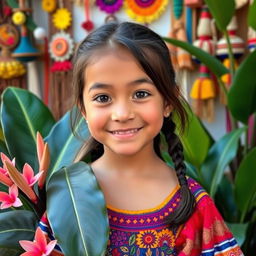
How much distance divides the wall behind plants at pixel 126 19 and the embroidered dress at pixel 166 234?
1.10 meters

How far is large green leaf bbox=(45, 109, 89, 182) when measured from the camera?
3.13 feet

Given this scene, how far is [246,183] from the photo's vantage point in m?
1.19

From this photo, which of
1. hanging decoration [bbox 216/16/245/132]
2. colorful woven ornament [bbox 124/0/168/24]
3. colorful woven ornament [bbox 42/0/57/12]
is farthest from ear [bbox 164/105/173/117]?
colorful woven ornament [bbox 42/0/57/12]

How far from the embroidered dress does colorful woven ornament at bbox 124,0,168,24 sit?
132cm

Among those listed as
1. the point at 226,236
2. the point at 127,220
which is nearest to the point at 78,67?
the point at 127,220

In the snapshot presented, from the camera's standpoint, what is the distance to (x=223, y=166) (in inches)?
48.5

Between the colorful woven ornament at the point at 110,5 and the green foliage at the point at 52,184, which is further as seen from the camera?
the colorful woven ornament at the point at 110,5

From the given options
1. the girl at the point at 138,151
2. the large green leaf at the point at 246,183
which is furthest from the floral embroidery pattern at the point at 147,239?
the large green leaf at the point at 246,183

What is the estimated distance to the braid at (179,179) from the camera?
0.68 meters

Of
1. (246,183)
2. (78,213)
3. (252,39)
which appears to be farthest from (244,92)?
(78,213)

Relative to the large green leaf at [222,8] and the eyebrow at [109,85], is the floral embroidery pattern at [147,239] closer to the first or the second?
the eyebrow at [109,85]

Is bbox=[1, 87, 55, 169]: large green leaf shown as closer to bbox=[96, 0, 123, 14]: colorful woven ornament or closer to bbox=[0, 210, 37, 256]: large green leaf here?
bbox=[0, 210, 37, 256]: large green leaf

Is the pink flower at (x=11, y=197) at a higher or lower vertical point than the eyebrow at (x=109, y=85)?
lower

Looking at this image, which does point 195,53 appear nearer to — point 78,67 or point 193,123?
point 193,123
